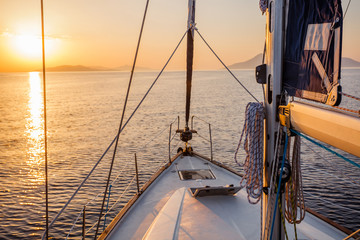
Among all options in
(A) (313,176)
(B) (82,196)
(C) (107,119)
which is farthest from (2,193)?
(C) (107,119)

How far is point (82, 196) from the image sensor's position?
13.2m

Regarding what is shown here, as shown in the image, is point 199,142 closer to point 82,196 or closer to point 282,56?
point 82,196

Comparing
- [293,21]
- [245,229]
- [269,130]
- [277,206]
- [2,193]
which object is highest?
[293,21]

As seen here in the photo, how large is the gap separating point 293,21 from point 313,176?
13.8 m

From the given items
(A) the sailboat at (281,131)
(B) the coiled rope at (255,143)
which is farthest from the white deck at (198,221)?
(B) the coiled rope at (255,143)

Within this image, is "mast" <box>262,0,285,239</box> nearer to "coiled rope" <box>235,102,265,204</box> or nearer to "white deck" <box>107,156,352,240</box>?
"coiled rope" <box>235,102,265,204</box>

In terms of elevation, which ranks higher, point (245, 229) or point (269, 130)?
point (269, 130)

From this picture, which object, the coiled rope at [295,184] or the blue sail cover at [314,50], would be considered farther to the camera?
the coiled rope at [295,184]

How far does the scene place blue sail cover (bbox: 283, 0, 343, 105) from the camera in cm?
244

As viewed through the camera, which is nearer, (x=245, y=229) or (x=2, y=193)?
(x=245, y=229)

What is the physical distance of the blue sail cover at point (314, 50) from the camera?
2.44 meters

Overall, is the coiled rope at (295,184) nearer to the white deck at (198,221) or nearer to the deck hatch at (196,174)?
the white deck at (198,221)

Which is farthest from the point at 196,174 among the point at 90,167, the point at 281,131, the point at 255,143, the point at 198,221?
the point at 90,167

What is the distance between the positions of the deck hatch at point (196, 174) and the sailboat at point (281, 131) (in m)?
2.90
